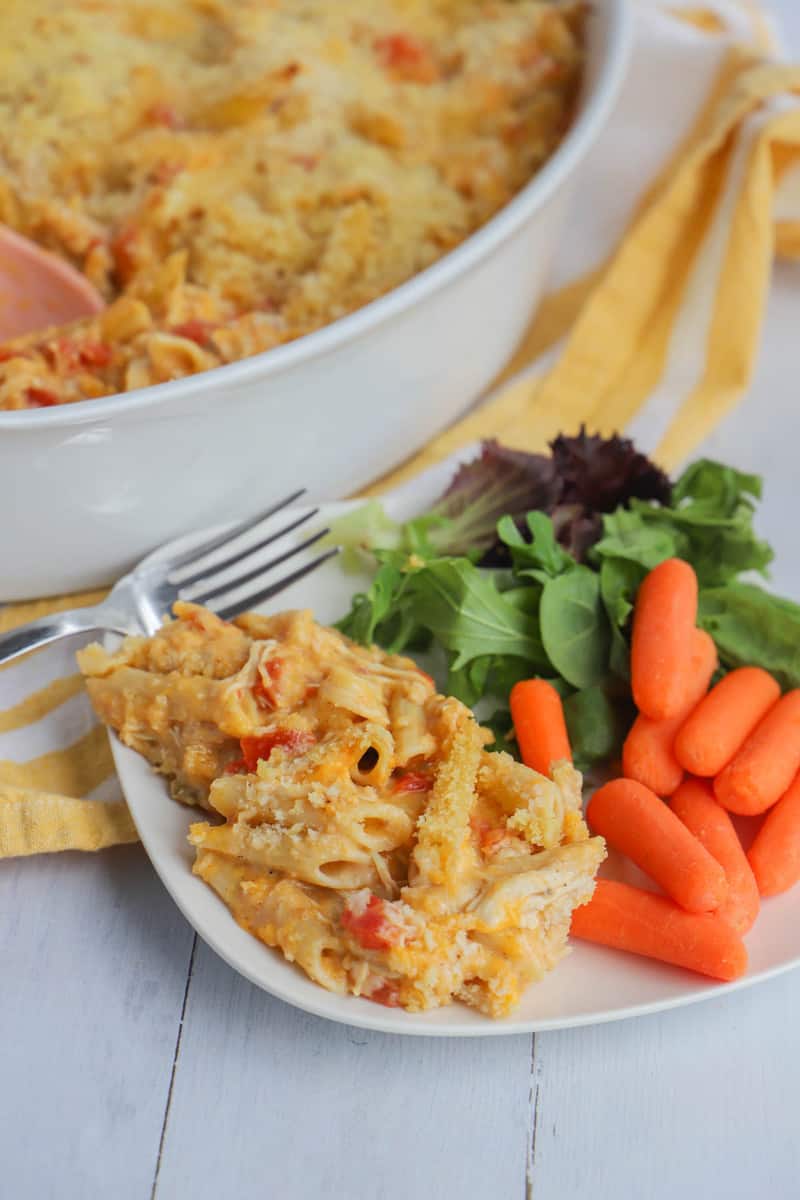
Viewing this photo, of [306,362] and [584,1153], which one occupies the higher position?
[306,362]

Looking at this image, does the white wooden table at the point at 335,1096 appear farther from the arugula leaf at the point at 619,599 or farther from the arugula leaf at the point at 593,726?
the arugula leaf at the point at 619,599

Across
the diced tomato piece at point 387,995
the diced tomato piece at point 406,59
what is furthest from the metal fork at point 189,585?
the diced tomato piece at point 406,59

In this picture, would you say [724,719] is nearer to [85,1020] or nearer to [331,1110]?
[331,1110]

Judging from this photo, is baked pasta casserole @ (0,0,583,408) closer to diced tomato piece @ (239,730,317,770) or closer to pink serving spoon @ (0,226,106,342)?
pink serving spoon @ (0,226,106,342)

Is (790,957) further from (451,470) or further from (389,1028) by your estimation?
(451,470)

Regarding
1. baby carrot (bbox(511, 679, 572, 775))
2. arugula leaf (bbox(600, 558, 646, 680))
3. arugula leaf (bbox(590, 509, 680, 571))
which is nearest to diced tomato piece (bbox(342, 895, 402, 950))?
baby carrot (bbox(511, 679, 572, 775))

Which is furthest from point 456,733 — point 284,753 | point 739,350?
point 739,350
